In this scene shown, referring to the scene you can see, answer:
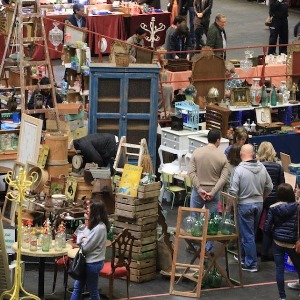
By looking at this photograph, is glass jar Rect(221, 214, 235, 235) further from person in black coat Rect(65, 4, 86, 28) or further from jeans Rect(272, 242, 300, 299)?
person in black coat Rect(65, 4, 86, 28)

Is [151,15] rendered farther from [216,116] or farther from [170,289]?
[170,289]

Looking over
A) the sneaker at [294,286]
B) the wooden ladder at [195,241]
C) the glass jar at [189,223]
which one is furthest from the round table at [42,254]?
the sneaker at [294,286]

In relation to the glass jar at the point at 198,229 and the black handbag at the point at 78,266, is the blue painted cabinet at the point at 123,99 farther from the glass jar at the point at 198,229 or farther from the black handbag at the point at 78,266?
the black handbag at the point at 78,266

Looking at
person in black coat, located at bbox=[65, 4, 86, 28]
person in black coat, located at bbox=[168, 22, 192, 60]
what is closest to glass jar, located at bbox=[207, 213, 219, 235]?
person in black coat, located at bbox=[168, 22, 192, 60]

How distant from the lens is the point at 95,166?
46.6 feet

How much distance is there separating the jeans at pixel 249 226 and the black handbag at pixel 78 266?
237cm

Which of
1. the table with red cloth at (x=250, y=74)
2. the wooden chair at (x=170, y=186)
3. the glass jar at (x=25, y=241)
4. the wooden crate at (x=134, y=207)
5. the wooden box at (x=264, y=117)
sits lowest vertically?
the wooden chair at (x=170, y=186)

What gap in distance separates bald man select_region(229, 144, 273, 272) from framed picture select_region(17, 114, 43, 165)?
2.60 m

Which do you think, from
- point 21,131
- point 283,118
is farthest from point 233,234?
point 283,118

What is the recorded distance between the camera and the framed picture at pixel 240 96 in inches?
667

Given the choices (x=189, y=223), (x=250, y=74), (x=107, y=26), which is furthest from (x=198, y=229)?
(x=107, y=26)

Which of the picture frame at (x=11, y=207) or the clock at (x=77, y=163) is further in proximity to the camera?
the clock at (x=77, y=163)

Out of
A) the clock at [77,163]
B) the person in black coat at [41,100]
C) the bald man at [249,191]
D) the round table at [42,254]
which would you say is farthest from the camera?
the person in black coat at [41,100]

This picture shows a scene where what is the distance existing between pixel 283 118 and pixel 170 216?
10.4 feet
